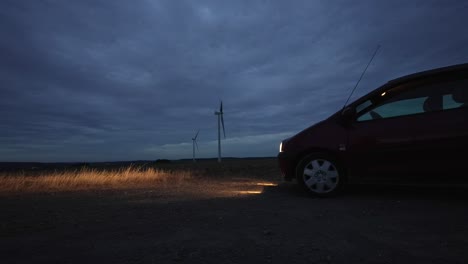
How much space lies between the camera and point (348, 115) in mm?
5000

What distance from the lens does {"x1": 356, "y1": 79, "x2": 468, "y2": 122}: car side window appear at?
4.38m

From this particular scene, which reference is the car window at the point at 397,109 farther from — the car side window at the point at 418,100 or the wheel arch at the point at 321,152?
the wheel arch at the point at 321,152

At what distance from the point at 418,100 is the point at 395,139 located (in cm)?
73

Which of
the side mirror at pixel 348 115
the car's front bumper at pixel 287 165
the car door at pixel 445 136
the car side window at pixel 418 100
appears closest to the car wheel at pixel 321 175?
the car's front bumper at pixel 287 165

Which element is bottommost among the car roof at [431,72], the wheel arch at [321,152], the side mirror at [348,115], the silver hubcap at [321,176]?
the silver hubcap at [321,176]

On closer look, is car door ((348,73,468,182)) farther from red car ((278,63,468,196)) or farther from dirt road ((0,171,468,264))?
dirt road ((0,171,468,264))

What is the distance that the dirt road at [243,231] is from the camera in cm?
229

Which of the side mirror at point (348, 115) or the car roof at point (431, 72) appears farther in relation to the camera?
the side mirror at point (348, 115)

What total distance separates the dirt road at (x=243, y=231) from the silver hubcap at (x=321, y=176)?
0.33m

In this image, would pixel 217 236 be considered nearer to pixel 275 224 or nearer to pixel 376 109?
pixel 275 224

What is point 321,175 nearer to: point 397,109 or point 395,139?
point 395,139

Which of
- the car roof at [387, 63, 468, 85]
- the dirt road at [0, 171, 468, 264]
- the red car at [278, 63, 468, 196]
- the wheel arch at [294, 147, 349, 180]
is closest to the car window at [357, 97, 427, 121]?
the red car at [278, 63, 468, 196]

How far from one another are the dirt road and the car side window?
135cm

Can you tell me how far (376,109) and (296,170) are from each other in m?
1.66
